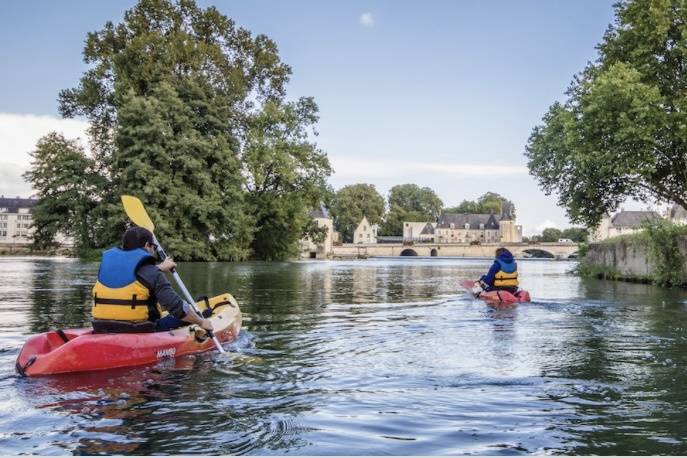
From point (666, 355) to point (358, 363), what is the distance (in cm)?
408

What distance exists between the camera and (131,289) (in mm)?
7613

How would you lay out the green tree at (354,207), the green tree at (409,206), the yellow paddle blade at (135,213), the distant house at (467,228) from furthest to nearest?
the green tree at (409,206)
the distant house at (467,228)
the green tree at (354,207)
the yellow paddle blade at (135,213)

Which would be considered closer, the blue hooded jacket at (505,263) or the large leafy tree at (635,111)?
the blue hooded jacket at (505,263)

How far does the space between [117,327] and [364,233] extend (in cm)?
12641

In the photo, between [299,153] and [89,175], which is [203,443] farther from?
[299,153]

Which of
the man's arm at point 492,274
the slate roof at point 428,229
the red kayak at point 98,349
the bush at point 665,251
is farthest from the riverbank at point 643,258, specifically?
the slate roof at point 428,229

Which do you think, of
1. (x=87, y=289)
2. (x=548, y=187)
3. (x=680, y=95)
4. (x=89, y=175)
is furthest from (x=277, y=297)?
(x=89, y=175)

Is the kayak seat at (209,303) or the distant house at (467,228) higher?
the distant house at (467,228)

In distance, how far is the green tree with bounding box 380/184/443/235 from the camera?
149500mm

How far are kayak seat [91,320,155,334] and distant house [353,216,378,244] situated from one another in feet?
412

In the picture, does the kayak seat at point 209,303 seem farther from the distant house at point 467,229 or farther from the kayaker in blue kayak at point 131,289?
the distant house at point 467,229

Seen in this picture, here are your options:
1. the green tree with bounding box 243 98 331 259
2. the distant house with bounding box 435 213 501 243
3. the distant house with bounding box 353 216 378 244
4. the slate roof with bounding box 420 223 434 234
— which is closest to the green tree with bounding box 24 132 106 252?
the green tree with bounding box 243 98 331 259

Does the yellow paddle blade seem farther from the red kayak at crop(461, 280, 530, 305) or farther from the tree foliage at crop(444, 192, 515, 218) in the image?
the tree foliage at crop(444, 192, 515, 218)

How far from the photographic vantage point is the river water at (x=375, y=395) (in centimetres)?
485
